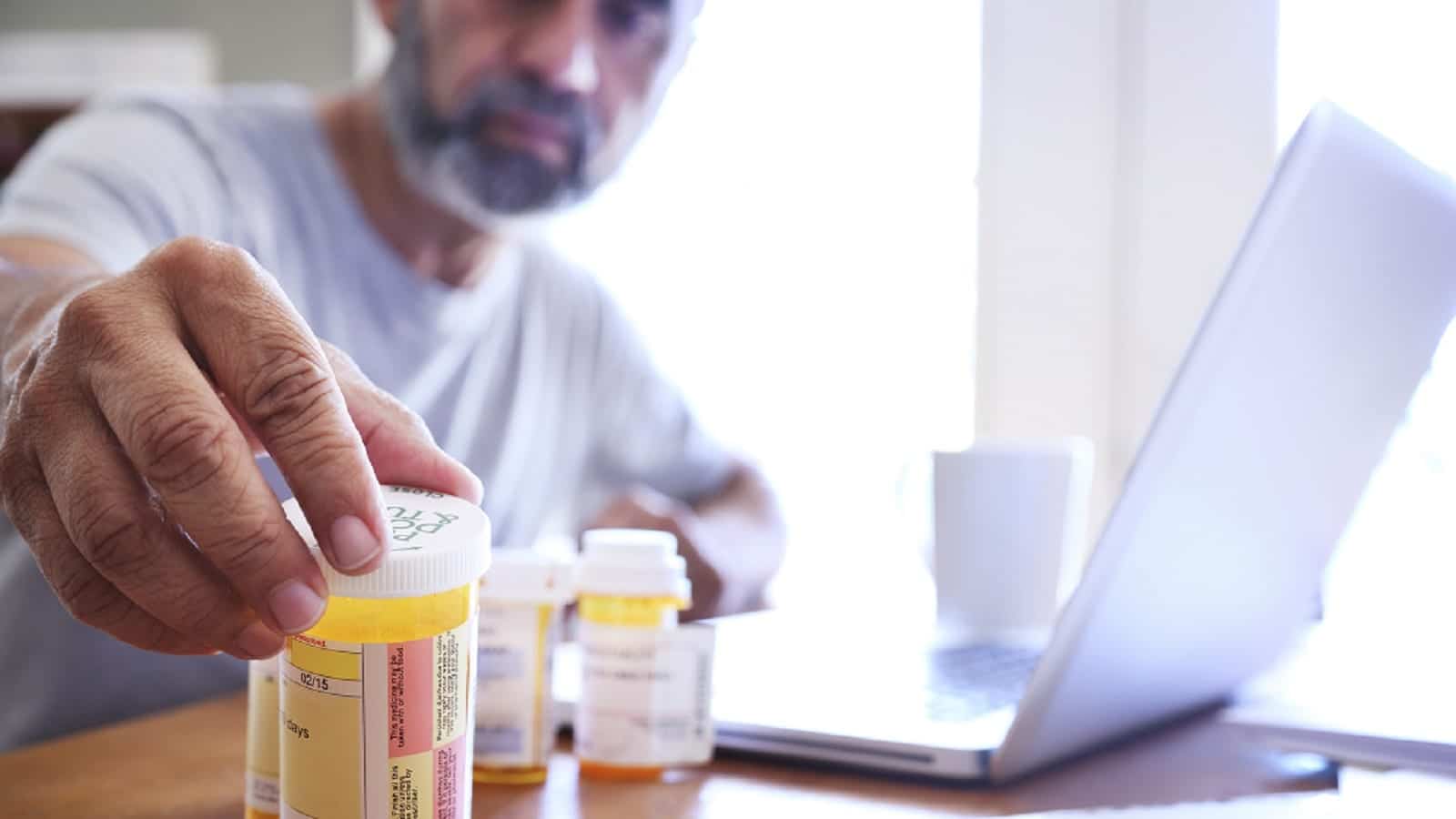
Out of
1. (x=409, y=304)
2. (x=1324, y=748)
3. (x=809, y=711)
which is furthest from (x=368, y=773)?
(x=409, y=304)

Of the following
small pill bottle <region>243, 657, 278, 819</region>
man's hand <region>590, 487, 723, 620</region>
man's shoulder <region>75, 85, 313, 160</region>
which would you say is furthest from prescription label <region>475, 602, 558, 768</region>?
man's shoulder <region>75, 85, 313, 160</region>

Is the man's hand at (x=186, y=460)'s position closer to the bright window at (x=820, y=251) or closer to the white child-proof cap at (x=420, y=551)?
the white child-proof cap at (x=420, y=551)

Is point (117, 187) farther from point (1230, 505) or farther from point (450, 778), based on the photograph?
point (1230, 505)

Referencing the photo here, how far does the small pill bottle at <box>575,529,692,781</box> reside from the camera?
59cm

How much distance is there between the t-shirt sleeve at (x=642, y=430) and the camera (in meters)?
1.58

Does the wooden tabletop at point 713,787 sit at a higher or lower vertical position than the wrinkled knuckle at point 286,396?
lower

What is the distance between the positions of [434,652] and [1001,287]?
122 centimetres

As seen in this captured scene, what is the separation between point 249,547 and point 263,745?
161 mm

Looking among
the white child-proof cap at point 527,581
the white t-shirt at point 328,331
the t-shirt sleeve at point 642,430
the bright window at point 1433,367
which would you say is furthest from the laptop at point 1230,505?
the t-shirt sleeve at point 642,430

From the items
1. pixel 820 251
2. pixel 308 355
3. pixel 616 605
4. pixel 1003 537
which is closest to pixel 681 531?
pixel 1003 537

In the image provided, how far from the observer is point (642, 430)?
1601 millimetres

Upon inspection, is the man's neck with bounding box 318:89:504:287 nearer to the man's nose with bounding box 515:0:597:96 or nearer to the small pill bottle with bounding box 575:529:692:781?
the man's nose with bounding box 515:0:597:96

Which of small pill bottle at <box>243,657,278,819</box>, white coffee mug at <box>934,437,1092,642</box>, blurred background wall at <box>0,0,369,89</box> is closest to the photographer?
small pill bottle at <box>243,657,278,819</box>

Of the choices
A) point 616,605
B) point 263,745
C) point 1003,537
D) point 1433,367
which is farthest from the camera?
point 1433,367
